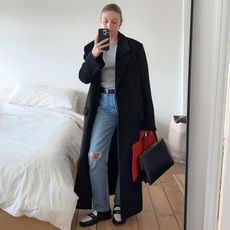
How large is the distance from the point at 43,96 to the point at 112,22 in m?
0.78

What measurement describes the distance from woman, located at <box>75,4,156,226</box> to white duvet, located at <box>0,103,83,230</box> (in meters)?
0.18

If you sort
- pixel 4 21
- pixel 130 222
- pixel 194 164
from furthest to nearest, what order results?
pixel 4 21
pixel 130 222
pixel 194 164

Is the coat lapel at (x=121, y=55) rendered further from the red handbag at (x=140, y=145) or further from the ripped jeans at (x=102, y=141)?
the red handbag at (x=140, y=145)

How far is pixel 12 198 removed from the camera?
1.33 m

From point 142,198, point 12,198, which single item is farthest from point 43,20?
point 142,198

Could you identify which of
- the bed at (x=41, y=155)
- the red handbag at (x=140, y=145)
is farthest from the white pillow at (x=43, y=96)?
the red handbag at (x=140, y=145)

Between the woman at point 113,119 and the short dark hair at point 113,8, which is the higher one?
the short dark hair at point 113,8

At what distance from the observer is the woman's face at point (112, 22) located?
4.66ft

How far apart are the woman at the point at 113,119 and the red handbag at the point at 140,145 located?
0.02 m

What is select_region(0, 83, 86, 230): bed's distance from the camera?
134 cm

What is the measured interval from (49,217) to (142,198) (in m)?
0.59

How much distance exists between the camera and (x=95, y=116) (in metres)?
1.60

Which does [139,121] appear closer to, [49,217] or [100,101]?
[100,101]

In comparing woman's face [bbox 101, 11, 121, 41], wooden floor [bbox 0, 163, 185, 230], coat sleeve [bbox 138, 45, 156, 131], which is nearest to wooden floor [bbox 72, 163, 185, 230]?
wooden floor [bbox 0, 163, 185, 230]
